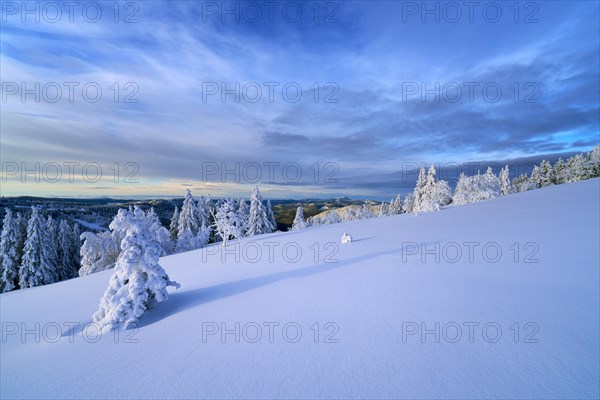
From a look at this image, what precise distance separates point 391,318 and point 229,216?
789 inches

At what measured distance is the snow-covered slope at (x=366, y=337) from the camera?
3.37 meters

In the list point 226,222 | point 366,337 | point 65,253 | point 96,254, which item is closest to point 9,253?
point 96,254

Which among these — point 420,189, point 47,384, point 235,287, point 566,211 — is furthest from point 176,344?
point 420,189

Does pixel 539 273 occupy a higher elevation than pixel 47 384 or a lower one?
higher

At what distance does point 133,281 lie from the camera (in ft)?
22.8

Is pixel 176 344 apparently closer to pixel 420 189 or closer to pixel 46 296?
pixel 46 296

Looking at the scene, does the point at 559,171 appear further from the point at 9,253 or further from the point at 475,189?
the point at 9,253

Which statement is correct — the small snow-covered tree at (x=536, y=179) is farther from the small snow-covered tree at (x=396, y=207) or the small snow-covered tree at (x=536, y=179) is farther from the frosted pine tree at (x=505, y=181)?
the small snow-covered tree at (x=396, y=207)

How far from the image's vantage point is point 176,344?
16.6 feet

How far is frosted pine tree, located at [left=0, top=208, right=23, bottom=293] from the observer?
102 feet

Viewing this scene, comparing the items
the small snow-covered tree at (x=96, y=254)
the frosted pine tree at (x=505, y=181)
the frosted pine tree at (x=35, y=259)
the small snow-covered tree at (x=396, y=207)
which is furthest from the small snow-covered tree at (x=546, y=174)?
the frosted pine tree at (x=35, y=259)

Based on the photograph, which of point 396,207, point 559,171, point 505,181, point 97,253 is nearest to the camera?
point 97,253

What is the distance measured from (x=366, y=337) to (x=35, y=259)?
145 ft

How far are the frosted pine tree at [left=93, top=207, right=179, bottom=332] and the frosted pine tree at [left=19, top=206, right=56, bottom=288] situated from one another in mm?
36961
